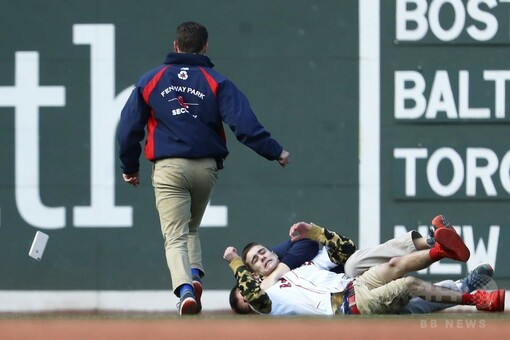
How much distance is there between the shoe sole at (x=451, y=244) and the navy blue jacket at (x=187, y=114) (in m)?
0.94

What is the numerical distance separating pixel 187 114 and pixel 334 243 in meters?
1.28

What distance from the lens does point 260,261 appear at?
824 centimetres

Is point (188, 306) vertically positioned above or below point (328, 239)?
below

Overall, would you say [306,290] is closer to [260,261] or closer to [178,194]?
[260,261]

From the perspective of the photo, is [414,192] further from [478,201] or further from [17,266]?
[17,266]

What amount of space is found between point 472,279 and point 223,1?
2.69m

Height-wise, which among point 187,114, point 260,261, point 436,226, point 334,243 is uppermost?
point 187,114

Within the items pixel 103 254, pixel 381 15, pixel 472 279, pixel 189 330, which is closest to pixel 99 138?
pixel 103 254

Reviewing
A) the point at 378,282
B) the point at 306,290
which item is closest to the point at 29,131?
the point at 306,290

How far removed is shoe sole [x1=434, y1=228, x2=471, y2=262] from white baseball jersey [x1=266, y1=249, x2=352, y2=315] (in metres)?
0.70

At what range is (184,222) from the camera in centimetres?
749

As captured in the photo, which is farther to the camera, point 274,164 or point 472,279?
point 274,164

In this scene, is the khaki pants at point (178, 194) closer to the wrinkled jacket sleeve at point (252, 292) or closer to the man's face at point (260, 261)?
the wrinkled jacket sleeve at point (252, 292)

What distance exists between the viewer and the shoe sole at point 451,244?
7441mm
